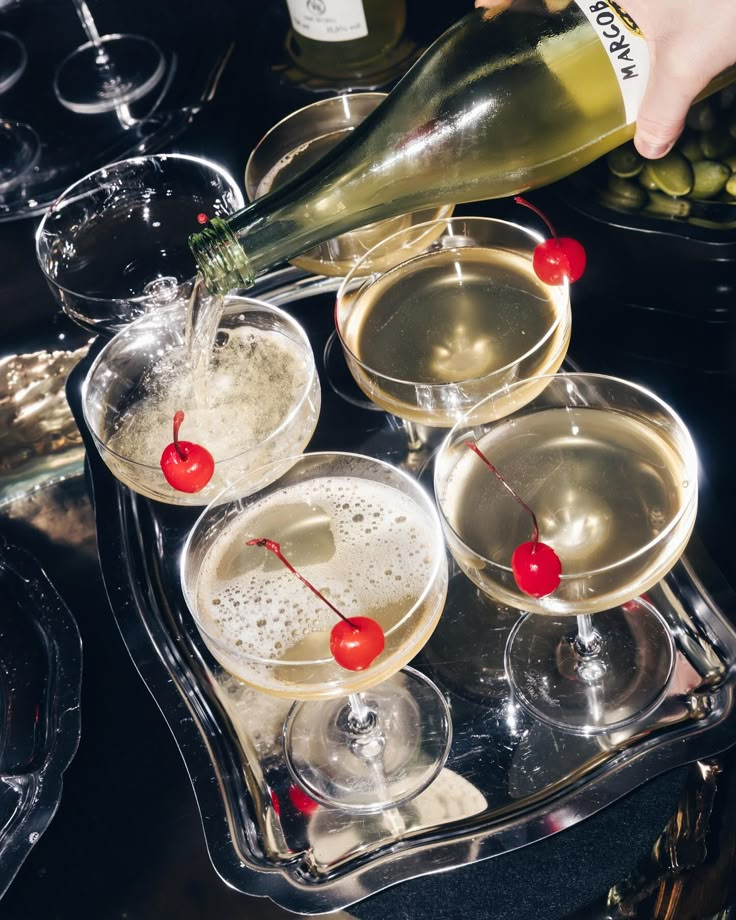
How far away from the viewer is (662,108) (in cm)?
91

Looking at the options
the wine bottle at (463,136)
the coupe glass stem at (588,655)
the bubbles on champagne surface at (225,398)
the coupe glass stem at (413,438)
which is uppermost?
the wine bottle at (463,136)

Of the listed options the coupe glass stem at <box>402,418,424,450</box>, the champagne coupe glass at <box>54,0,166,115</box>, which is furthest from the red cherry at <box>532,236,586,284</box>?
the champagne coupe glass at <box>54,0,166,115</box>

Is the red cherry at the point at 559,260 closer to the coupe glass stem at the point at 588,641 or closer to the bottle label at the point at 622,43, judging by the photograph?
the bottle label at the point at 622,43

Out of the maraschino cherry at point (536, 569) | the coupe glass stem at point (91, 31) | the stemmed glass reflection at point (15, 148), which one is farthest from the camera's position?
the coupe glass stem at point (91, 31)

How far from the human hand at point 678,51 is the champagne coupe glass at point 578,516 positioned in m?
0.22

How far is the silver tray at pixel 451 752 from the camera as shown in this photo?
0.97 meters

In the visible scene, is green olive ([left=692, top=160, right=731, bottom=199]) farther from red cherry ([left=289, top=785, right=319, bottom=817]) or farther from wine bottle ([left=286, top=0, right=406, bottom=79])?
red cherry ([left=289, top=785, right=319, bottom=817])

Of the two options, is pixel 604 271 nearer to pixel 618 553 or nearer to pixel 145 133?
pixel 618 553

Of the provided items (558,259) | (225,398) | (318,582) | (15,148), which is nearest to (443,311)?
(558,259)

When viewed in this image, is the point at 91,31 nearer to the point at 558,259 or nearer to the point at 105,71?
the point at 105,71

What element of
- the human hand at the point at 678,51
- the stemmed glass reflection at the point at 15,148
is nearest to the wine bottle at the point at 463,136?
the human hand at the point at 678,51

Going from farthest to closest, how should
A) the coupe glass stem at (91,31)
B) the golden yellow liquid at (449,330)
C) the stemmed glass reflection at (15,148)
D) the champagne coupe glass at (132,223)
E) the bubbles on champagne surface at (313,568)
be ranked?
the coupe glass stem at (91,31) → the stemmed glass reflection at (15,148) → the champagne coupe glass at (132,223) → the golden yellow liquid at (449,330) → the bubbles on champagne surface at (313,568)

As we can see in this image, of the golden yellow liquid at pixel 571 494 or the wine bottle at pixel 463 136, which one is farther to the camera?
the wine bottle at pixel 463 136

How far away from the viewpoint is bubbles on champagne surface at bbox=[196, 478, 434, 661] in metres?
0.95
